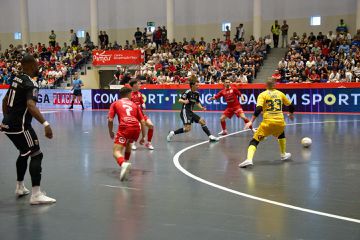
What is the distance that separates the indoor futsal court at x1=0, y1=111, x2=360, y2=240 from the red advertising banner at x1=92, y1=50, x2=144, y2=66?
19.2 meters

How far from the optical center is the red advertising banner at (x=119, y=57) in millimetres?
30938

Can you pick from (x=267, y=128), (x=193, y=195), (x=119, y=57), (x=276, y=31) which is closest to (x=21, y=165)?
(x=193, y=195)

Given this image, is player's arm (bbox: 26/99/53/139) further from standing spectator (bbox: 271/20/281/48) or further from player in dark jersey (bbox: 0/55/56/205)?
standing spectator (bbox: 271/20/281/48)

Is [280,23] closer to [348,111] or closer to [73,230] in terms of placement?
[348,111]

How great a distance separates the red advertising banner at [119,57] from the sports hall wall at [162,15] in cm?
723

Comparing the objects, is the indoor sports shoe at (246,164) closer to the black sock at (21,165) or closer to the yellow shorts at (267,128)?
the yellow shorts at (267,128)

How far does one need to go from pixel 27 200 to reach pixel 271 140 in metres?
7.93

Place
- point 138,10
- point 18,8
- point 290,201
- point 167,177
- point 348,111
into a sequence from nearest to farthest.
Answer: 1. point 290,201
2. point 167,177
3. point 348,111
4. point 138,10
5. point 18,8

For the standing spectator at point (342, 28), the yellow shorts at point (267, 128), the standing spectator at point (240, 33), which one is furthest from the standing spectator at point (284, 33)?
the yellow shorts at point (267, 128)

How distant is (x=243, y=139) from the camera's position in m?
13.2

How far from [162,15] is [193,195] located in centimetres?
3229

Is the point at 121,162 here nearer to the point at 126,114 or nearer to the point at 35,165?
the point at 126,114

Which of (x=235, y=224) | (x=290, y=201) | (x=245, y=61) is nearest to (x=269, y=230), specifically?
(x=235, y=224)

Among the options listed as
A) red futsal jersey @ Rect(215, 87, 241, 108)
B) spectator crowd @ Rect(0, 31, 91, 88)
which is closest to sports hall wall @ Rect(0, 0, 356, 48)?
spectator crowd @ Rect(0, 31, 91, 88)
